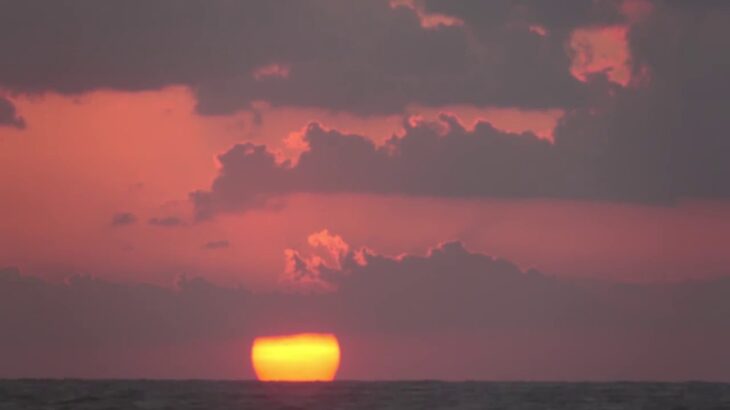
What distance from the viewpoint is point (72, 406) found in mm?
153625

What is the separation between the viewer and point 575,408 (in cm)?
16200

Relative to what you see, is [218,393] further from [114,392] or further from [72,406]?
[72,406]

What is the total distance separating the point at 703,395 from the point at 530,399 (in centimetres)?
2440

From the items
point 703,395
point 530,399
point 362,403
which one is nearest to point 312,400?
point 362,403

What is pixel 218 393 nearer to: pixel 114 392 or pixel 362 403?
pixel 114 392

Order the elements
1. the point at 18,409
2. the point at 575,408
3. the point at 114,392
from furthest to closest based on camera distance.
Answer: the point at 114,392 < the point at 575,408 < the point at 18,409

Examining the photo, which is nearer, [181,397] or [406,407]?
[406,407]

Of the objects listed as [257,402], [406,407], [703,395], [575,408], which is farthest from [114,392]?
[703,395]

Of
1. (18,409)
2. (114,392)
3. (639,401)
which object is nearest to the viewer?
(18,409)

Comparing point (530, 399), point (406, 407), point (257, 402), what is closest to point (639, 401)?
point (530, 399)

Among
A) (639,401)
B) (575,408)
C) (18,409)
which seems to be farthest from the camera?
(639,401)

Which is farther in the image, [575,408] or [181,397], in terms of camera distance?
[181,397]

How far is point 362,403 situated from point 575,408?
21.5 metres

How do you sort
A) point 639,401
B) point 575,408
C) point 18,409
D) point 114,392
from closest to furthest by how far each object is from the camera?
point 18,409 → point 575,408 → point 639,401 → point 114,392
